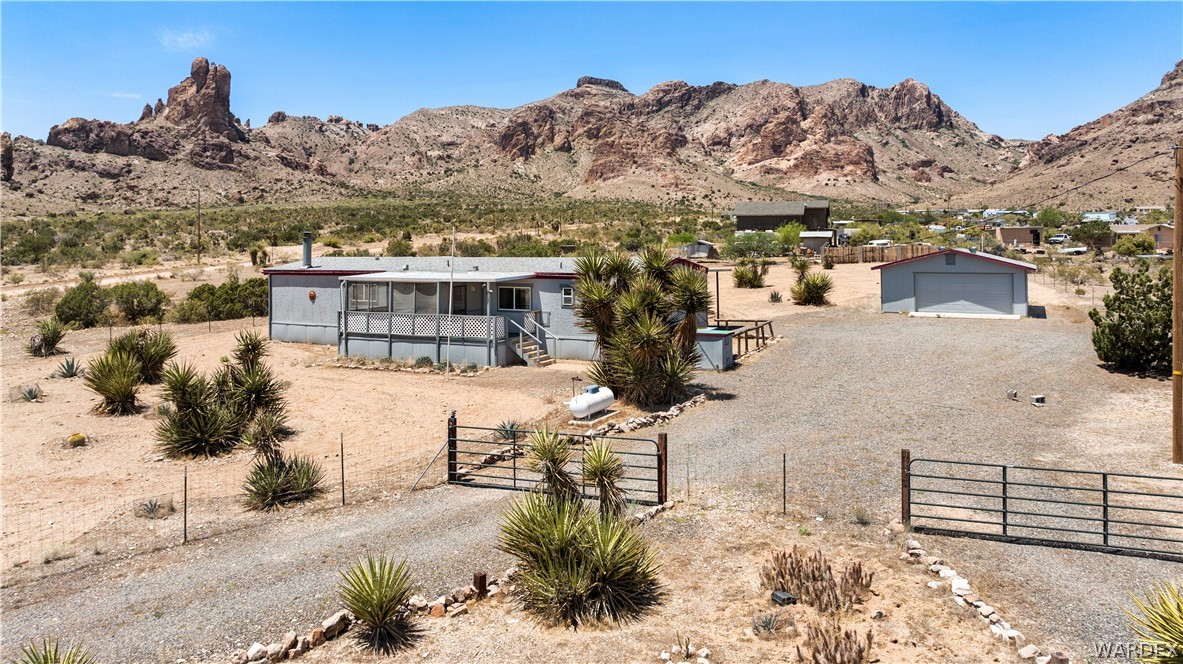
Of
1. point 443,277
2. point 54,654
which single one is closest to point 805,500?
point 54,654

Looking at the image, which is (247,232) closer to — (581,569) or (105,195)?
(105,195)

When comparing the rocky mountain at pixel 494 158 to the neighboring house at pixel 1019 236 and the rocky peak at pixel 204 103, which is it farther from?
the neighboring house at pixel 1019 236

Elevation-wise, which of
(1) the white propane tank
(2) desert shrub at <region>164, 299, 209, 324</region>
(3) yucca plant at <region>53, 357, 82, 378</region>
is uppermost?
(2) desert shrub at <region>164, 299, 209, 324</region>

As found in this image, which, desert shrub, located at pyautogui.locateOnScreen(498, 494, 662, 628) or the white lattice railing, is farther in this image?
the white lattice railing

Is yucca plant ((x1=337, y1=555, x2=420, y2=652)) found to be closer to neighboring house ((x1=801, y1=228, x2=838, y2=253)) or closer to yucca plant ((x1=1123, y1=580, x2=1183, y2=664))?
yucca plant ((x1=1123, y1=580, x2=1183, y2=664))

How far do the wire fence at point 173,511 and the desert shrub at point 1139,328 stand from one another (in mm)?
19225

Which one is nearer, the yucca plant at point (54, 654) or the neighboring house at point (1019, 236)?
the yucca plant at point (54, 654)

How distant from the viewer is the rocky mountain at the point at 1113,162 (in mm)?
116312

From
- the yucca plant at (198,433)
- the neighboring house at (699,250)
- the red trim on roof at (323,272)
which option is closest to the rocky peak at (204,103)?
the neighboring house at (699,250)

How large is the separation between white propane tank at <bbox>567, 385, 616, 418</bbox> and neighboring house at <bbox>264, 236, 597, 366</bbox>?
7.75 m

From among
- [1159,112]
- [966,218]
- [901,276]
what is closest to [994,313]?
[901,276]

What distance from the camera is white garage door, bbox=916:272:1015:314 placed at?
32.1 metres

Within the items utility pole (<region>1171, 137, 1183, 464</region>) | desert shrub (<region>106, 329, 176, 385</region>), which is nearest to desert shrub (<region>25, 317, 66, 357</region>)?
desert shrub (<region>106, 329, 176, 385</region>)

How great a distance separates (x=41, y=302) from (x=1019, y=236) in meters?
75.3
